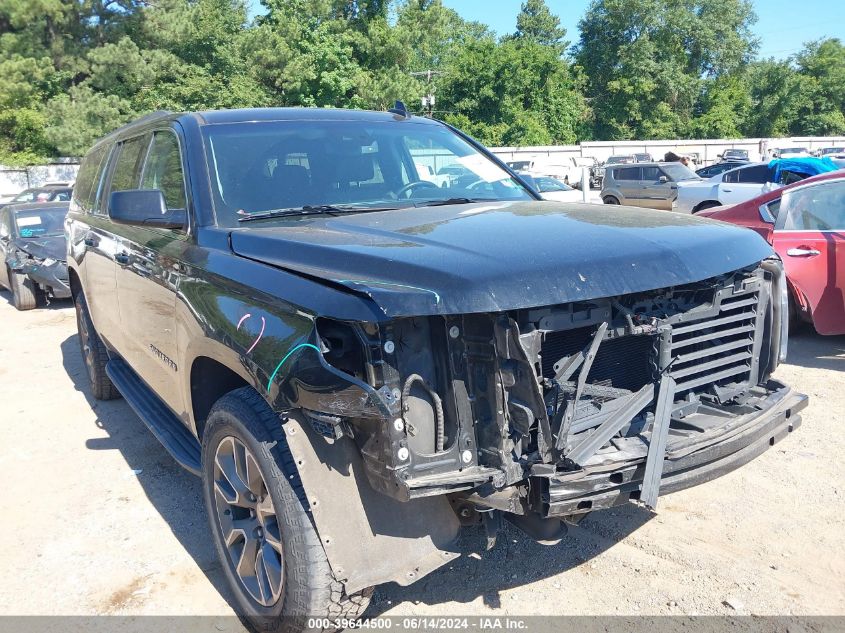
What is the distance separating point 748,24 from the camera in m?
67.4

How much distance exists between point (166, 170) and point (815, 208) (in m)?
5.41

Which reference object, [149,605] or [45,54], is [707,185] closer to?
[149,605]

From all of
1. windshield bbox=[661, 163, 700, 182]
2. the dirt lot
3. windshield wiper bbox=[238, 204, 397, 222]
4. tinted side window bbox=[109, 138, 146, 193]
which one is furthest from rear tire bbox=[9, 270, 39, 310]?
windshield bbox=[661, 163, 700, 182]

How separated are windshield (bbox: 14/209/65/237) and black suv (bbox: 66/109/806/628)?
30.3ft

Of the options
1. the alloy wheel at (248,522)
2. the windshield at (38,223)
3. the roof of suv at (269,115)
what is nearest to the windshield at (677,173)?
the windshield at (38,223)

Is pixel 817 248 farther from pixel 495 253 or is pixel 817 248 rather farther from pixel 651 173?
pixel 651 173

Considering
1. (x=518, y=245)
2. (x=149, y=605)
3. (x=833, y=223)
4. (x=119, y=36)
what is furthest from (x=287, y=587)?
(x=119, y=36)

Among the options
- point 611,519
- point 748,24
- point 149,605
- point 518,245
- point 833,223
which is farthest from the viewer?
point 748,24

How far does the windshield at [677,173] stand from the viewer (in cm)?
2172

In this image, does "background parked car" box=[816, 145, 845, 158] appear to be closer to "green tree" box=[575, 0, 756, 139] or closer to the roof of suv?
"green tree" box=[575, 0, 756, 139]

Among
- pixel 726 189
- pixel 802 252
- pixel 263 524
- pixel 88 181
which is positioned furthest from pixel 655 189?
pixel 263 524

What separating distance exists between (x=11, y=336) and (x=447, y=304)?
8.81 m

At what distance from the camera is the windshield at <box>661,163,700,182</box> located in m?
21.7

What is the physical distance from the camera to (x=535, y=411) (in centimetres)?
231
